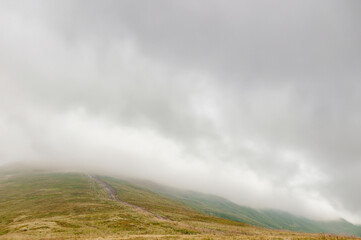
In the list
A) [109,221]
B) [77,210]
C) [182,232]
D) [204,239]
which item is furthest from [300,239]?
[77,210]

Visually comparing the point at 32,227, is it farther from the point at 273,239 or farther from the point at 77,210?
the point at 273,239

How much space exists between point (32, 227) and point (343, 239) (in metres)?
73.7

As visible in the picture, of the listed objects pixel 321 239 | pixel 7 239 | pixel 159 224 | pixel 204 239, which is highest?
pixel 321 239

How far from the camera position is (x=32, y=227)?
181 ft

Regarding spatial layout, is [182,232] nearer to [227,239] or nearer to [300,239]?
[227,239]

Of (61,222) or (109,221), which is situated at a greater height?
(109,221)

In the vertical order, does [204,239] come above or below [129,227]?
above

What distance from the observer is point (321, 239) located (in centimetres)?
2586

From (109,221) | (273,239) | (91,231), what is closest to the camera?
(273,239)

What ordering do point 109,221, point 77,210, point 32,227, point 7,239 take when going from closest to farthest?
1. point 7,239
2. point 32,227
3. point 109,221
4. point 77,210

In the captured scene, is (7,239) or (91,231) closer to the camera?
(7,239)

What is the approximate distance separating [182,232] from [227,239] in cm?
2216

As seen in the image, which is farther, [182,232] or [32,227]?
[32,227]

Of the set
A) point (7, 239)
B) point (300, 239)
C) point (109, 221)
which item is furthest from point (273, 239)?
point (7, 239)
